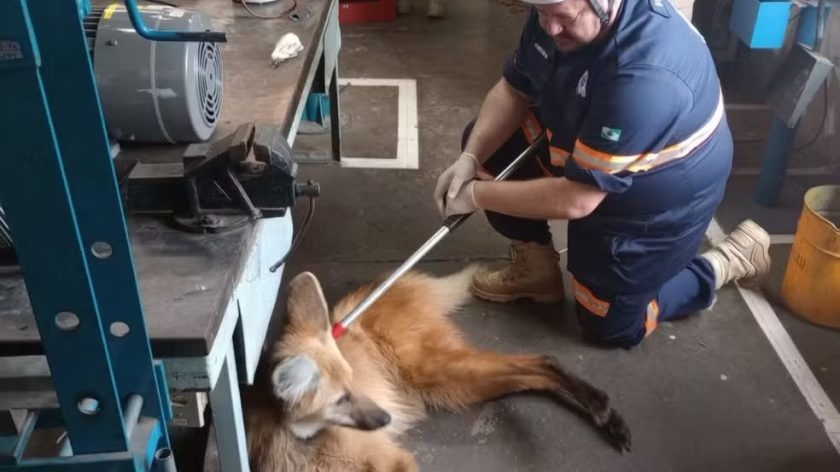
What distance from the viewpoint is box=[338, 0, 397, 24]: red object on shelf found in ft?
14.9

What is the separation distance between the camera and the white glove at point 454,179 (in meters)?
2.04

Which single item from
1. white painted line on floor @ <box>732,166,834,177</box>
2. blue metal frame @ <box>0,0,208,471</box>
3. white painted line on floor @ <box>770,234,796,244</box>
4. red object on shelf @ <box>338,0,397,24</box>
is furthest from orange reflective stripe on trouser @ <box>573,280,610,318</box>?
red object on shelf @ <box>338,0,397,24</box>

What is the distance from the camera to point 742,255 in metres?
2.35

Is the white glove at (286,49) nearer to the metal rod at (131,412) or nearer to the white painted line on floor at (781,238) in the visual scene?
the metal rod at (131,412)

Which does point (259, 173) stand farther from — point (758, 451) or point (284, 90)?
point (758, 451)

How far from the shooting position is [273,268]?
149cm

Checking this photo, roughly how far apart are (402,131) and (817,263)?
1.75 metres

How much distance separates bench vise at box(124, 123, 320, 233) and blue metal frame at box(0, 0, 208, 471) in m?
0.37

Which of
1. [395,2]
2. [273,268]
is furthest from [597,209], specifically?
[395,2]

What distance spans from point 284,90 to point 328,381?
654 millimetres

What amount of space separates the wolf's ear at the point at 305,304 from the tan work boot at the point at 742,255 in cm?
125

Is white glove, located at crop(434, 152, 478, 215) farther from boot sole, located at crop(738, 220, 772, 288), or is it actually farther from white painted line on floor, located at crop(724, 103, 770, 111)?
white painted line on floor, located at crop(724, 103, 770, 111)

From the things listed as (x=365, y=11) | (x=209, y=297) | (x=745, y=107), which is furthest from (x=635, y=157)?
(x=365, y=11)

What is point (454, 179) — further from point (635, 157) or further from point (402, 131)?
point (402, 131)
